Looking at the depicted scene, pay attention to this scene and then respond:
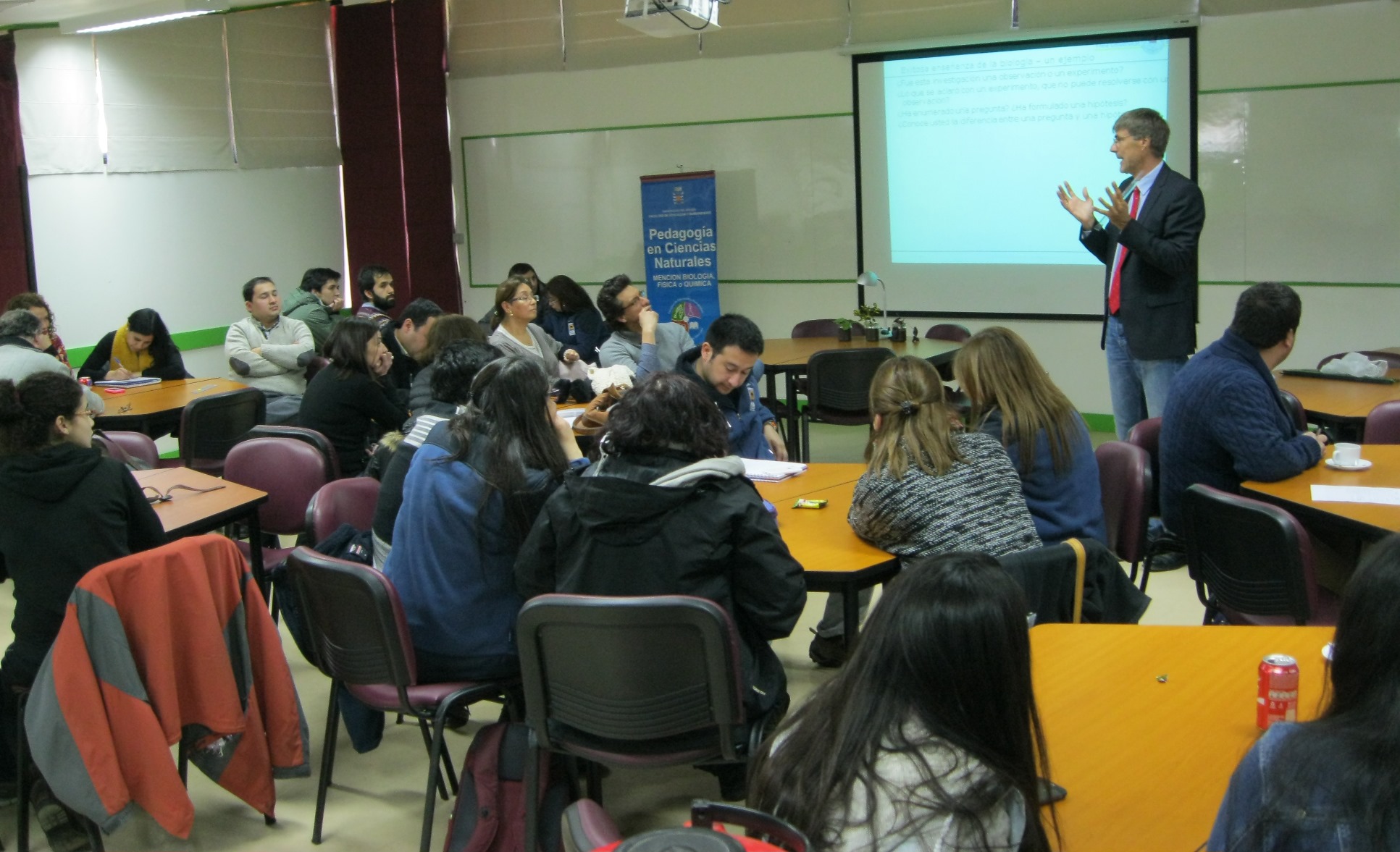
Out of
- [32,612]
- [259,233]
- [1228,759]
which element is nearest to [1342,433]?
[1228,759]

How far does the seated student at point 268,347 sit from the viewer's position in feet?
21.2

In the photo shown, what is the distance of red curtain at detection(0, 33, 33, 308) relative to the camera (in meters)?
7.16

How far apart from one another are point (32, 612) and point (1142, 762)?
8.63 feet

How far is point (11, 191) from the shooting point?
7230mm

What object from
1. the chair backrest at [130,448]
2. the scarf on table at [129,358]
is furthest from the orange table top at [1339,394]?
the scarf on table at [129,358]

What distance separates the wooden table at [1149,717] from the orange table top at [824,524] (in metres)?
0.61

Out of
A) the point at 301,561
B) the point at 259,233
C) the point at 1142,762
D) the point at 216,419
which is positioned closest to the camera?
the point at 1142,762

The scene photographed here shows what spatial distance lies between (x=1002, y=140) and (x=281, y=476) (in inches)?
208

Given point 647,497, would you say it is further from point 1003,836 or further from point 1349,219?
point 1349,219

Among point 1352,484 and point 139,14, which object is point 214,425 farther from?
point 1352,484

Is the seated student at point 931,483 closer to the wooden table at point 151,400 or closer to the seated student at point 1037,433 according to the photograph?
the seated student at point 1037,433

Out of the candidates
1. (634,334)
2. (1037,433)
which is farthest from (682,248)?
(1037,433)

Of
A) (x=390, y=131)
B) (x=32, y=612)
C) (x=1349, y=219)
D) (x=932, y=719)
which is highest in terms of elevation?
(x=390, y=131)

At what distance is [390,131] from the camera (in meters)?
9.52
